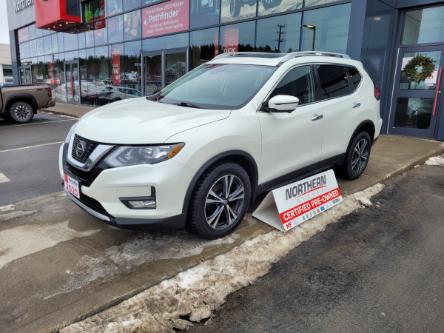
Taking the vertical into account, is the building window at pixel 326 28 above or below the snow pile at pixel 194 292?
above

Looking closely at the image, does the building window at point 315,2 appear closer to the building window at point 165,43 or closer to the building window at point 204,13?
the building window at point 204,13

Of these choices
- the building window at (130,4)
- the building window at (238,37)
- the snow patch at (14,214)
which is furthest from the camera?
the building window at (130,4)

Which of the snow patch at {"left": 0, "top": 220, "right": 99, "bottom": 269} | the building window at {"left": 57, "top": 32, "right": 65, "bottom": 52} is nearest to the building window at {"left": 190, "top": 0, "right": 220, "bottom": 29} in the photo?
the snow patch at {"left": 0, "top": 220, "right": 99, "bottom": 269}

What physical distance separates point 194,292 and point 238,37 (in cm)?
996

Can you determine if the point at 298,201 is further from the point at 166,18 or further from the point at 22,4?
the point at 22,4

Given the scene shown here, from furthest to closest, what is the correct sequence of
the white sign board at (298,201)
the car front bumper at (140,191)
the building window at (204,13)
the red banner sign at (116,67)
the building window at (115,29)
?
the red banner sign at (116,67)
the building window at (115,29)
the building window at (204,13)
the white sign board at (298,201)
the car front bumper at (140,191)

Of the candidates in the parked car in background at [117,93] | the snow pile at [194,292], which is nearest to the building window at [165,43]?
the parked car in background at [117,93]

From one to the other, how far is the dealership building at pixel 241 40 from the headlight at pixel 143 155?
7109 millimetres

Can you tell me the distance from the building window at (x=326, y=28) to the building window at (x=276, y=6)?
453 millimetres

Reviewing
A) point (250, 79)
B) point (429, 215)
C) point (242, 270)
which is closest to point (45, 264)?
point (242, 270)

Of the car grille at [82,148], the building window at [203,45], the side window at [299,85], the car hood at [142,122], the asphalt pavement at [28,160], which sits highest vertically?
the building window at [203,45]

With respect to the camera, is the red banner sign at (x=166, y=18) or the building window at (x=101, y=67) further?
the building window at (x=101, y=67)

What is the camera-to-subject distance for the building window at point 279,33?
9.93 meters

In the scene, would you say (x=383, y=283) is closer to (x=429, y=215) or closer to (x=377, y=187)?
(x=429, y=215)
